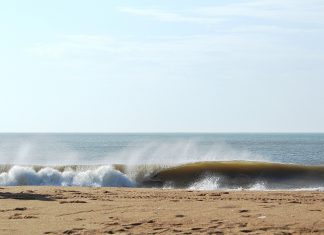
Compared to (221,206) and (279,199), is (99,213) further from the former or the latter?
(279,199)

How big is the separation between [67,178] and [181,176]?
6.08 m

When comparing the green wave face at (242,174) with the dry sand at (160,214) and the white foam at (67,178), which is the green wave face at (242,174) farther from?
the dry sand at (160,214)

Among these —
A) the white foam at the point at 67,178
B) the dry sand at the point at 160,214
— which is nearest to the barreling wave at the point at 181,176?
the white foam at the point at 67,178

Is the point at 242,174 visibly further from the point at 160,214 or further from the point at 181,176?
the point at 160,214

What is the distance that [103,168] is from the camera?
29.6 m

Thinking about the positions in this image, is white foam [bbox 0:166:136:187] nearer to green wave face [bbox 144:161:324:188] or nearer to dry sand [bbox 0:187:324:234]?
green wave face [bbox 144:161:324:188]

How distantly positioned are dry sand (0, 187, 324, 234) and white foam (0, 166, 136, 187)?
33.5 feet

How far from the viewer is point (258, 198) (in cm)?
1688

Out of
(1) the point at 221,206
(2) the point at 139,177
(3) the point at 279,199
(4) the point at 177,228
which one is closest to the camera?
(4) the point at 177,228

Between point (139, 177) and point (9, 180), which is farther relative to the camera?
point (139, 177)

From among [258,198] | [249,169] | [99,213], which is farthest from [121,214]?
[249,169]

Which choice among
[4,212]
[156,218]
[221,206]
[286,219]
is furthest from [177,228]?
[4,212]

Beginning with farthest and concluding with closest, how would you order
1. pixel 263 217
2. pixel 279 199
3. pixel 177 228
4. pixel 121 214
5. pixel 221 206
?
1. pixel 279 199
2. pixel 221 206
3. pixel 121 214
4. pixel 263 217
5. pixel 177 228

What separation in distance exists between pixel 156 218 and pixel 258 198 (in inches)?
196
